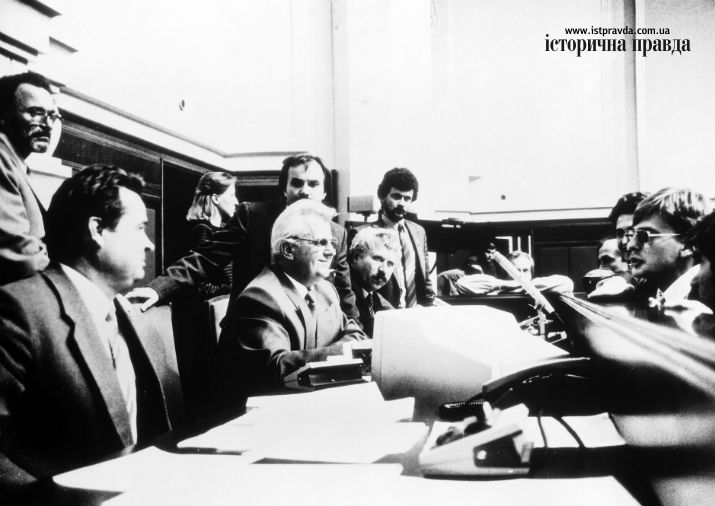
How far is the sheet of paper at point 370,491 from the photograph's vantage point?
1.67 feet

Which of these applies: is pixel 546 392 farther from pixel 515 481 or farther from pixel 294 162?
pixel 294 162

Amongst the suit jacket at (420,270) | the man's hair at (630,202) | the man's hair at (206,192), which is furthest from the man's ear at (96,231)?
the man's hair at (630,202)

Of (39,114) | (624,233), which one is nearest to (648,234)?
(624,233)

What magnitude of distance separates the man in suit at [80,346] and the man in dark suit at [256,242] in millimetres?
877

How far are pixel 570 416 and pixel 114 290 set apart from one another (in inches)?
34.8

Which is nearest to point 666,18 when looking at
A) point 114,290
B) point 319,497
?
point 114,290

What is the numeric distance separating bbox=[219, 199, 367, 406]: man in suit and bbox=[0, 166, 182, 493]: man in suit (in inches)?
7.7

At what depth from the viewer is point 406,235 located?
3195mm

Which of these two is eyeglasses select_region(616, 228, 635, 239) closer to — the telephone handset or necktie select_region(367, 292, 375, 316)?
necktie select_region(367, 292, 375, 316)

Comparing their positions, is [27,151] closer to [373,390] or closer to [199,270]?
[373,390]

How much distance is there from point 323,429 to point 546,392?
1.15ft

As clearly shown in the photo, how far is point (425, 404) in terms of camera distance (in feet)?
3.07

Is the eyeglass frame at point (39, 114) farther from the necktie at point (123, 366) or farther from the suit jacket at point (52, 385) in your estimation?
the necktie at point (123, 366)

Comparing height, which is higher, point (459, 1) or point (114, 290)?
point (459, 1)
